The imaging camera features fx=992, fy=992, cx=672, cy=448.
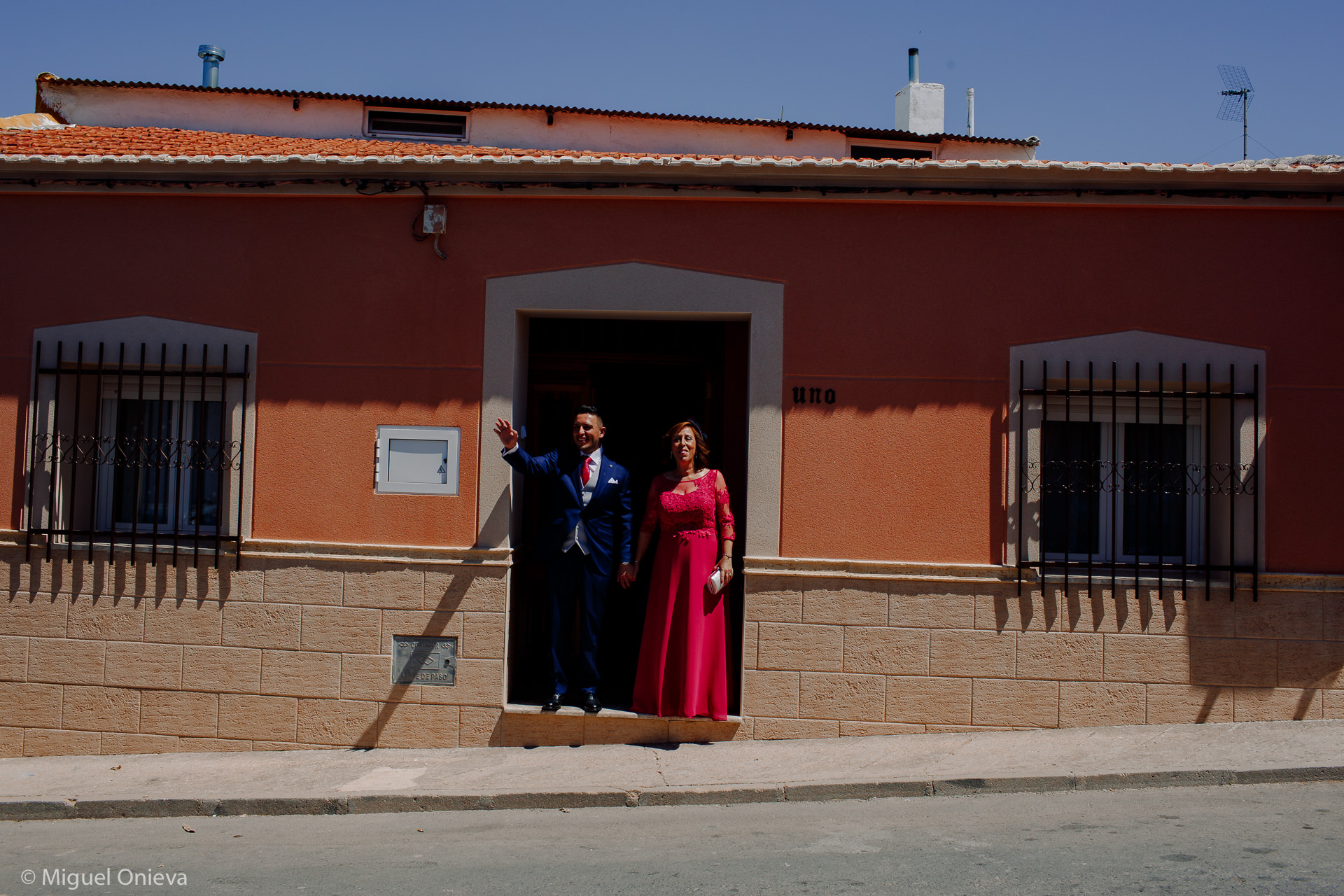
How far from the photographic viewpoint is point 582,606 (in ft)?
20.7

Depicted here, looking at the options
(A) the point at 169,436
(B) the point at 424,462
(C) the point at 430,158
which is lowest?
(B) the point at 424,462

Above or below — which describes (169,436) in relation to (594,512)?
above

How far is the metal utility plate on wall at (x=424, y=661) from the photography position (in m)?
6.25

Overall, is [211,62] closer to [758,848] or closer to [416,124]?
[416,124]

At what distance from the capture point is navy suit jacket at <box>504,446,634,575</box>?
622 centimetres

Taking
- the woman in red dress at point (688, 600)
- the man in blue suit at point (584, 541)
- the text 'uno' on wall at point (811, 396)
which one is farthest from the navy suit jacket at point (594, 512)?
the text 'uno' on wall at point (811, 396)

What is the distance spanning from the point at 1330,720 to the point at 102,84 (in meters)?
14.2

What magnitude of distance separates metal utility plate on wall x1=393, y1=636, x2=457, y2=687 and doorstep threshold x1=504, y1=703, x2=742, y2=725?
17.2 inches

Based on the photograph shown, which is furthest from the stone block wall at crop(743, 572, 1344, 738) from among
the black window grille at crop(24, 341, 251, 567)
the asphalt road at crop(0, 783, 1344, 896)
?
the black window grille at crop(24, 341, 251, 567)

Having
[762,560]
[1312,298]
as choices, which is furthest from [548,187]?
[1312,298]

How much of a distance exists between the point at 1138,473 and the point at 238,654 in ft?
19.1

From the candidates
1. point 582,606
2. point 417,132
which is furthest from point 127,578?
point 417,132

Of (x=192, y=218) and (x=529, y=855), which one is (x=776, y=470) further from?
(x=192, y=218)

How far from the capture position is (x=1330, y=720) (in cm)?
603
